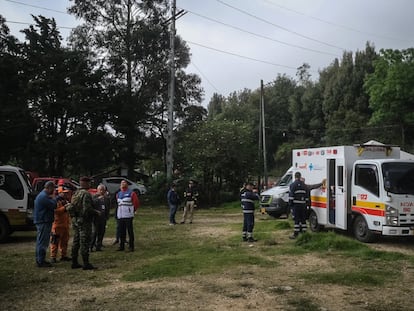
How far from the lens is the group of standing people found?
9742 mm

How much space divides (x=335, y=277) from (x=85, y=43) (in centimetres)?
3097

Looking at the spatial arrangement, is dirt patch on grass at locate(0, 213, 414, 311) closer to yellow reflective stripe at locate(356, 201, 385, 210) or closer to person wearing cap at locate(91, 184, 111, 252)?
person wearing cap at locate(91, 184, 111, 252)

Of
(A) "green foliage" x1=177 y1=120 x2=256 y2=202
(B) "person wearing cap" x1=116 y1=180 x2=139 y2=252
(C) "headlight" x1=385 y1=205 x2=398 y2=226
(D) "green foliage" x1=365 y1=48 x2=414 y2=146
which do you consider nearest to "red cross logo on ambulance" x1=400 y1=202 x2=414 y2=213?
(C) "headlight" x1=385 y1=205 x2=398 y2=226

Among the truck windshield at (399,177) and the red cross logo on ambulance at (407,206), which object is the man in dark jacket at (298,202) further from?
the red cross logo on ambulance at (407,206)

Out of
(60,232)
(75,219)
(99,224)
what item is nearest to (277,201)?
(99,224)

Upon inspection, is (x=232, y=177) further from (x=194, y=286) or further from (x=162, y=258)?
(x=194, y=286)

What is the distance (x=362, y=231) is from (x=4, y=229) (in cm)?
979

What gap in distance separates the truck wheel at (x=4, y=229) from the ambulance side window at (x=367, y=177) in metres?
9.69

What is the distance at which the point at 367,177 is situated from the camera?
13.0m

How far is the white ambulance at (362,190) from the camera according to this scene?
39.9 feet

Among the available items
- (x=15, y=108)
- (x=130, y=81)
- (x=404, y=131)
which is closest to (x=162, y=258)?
(x=15, y=108)

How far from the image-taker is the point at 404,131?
1916 inches

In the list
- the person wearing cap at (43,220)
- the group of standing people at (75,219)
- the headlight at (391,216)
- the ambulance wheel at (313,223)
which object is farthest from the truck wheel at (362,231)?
the person wearing cap at (43,220)

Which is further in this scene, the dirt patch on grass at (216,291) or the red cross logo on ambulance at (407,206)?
the red cross logo on ambulance at (407,206)
